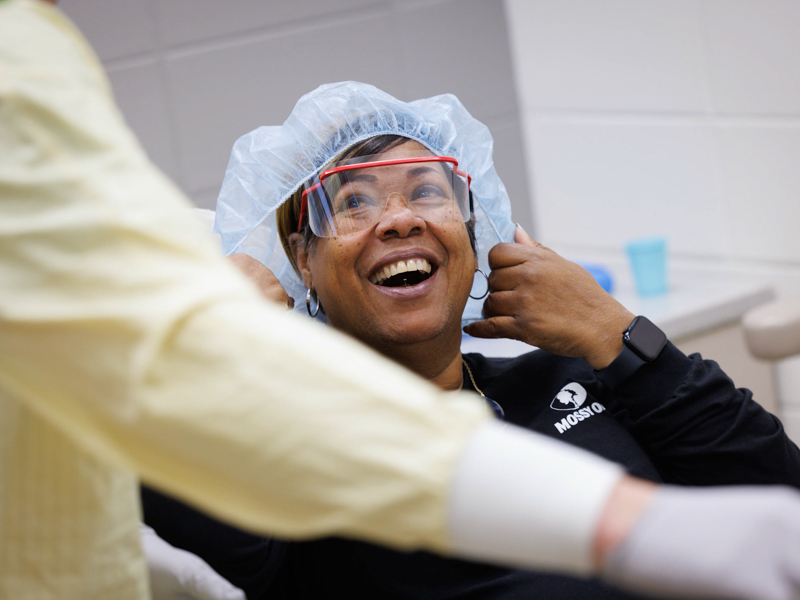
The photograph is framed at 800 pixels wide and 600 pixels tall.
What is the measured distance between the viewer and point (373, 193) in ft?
5.10

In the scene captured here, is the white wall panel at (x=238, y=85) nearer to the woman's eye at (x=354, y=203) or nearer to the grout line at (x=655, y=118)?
the grout line at (x=655, y=118)

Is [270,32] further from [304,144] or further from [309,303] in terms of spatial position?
[309,303]

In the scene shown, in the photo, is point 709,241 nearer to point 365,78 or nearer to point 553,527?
point 365,78

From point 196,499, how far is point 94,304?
162mm

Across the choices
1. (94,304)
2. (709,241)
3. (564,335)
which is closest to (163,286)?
(94,304)

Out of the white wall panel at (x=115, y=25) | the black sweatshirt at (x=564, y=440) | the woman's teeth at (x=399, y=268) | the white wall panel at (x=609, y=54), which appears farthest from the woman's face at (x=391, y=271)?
the white wall panel at (x=115, y=25)

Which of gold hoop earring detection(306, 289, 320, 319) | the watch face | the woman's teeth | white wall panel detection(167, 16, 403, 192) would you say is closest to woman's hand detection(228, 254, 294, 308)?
gold hoop earring detection(306, 289, 320, 319)

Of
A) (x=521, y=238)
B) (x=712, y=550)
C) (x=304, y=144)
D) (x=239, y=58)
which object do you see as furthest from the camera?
(x=239, y=58)

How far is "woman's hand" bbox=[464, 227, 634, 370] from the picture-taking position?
61.9 inches

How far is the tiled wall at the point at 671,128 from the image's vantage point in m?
2.21

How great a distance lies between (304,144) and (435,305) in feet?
1.34

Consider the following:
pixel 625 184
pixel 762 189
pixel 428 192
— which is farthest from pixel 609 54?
pixel 428 192

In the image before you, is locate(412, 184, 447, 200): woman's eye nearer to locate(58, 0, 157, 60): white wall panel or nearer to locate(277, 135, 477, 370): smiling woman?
locate(277, 135, 477, 370): smiling woman

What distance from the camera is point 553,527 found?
56 centimetres
